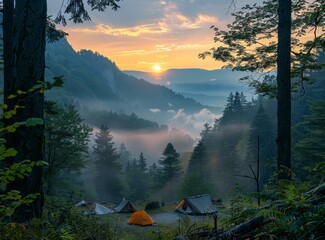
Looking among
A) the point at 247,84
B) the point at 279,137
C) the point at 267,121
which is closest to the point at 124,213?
the point at 247,84

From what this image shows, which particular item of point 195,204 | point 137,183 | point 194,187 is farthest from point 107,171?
point 195,204

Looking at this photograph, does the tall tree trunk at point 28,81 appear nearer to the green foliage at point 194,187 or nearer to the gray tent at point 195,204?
the gray tent at point 195,204

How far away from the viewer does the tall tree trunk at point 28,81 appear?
16.1 ft

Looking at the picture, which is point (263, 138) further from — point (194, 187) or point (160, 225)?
point (160, 225)

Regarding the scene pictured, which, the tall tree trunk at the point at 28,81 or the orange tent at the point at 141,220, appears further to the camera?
the orange tent at the point at 141,220

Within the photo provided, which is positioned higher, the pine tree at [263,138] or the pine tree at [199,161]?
the pine tree at [263,138]

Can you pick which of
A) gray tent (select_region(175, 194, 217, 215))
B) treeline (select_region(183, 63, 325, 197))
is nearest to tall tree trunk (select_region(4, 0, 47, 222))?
treeline (select_region(183, 63, 325, 197))

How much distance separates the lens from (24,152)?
4891 millimetres

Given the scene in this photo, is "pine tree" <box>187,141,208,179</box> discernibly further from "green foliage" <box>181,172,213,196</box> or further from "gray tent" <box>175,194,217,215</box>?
"gray tent" <box>175,194,217,215</box>

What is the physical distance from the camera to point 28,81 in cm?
498

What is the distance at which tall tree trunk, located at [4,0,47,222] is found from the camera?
4898 millimetres

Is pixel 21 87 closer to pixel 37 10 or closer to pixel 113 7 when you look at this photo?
pixel 37 10

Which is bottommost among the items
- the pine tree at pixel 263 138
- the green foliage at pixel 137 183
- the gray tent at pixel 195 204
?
the green foliage at pixel 137 183

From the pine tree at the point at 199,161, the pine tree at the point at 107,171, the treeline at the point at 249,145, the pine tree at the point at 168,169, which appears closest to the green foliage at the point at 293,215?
the treeline at the point at 249,145
